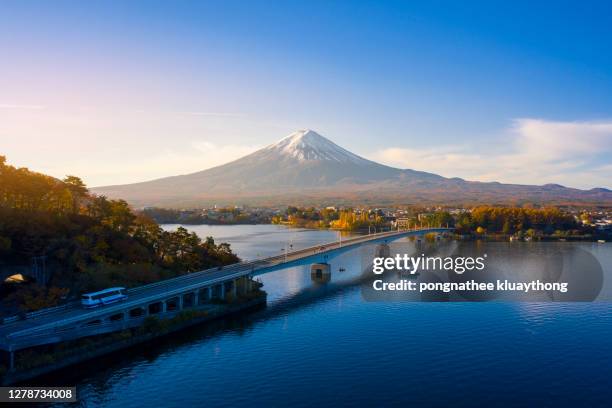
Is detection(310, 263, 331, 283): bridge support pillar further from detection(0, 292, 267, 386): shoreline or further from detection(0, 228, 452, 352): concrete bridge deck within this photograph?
detection(0, 292, 267, 386): shoreline

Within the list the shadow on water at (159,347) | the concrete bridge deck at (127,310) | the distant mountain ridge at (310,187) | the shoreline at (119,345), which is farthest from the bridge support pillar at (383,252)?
the distant mountain ridge at (310,187)

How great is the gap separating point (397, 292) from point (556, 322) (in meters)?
7.27

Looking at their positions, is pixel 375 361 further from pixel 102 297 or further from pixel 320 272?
pixel 320 272

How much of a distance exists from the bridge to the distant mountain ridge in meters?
103

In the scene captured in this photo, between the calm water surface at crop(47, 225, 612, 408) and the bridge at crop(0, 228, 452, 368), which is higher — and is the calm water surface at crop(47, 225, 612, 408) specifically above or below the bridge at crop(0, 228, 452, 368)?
below

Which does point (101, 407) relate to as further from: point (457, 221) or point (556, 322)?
point (457, 221)

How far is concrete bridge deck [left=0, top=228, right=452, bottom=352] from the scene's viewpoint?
42.4ft

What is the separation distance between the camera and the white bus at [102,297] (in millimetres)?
15242

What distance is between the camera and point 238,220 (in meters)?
79.6

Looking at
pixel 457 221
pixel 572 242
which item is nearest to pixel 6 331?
pixel 572 242

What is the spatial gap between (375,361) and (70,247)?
462 inches

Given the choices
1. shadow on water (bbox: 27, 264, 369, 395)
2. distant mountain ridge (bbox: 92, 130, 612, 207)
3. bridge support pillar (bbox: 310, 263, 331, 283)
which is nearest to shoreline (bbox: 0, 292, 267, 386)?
shadow on water (bbox: 27, 264, 369, 395)

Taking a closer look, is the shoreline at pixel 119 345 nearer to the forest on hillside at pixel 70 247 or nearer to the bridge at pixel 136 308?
the bridge at pixel 136 308

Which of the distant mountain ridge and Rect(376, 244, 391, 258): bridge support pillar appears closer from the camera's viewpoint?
Rect(376, 244, 391, 258): bridge support pillar
